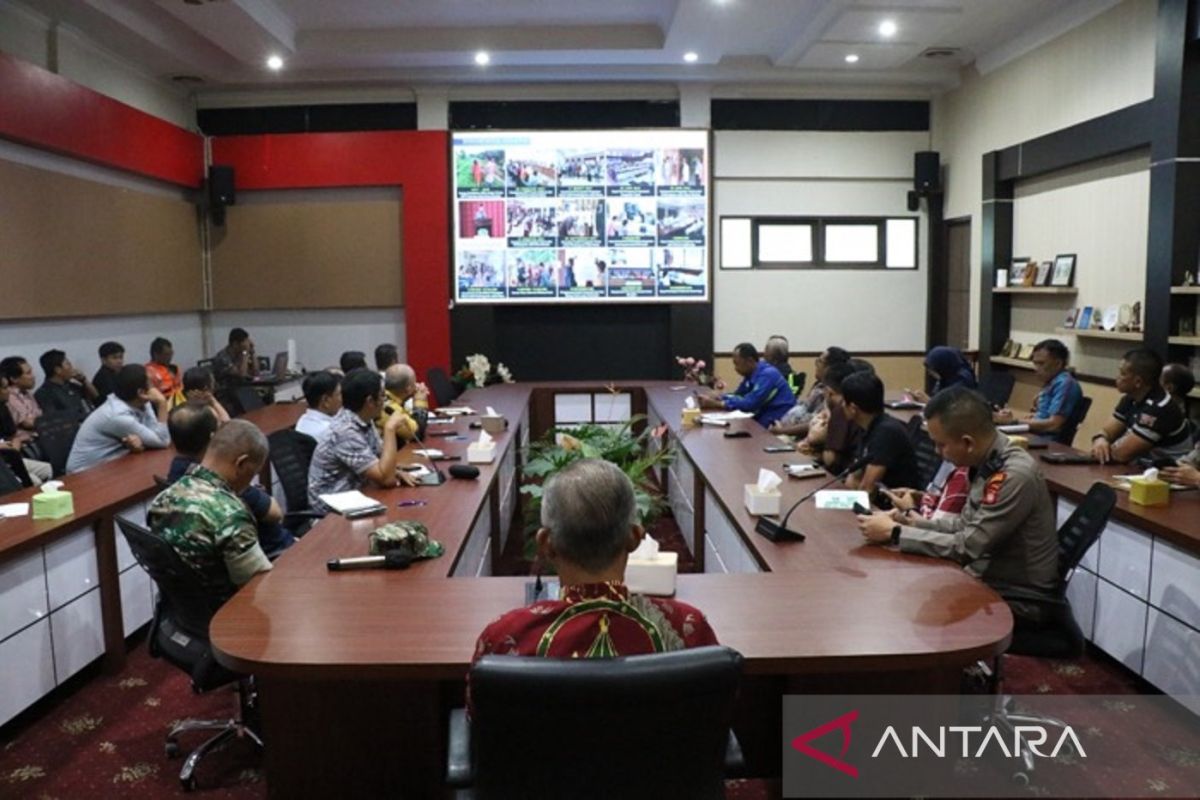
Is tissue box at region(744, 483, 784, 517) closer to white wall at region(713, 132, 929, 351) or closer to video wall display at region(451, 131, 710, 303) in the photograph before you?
video wall display at region(451, 131, 710, 303)

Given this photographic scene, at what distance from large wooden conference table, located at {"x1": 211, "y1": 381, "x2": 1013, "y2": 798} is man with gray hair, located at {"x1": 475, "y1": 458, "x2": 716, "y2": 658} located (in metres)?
0.45

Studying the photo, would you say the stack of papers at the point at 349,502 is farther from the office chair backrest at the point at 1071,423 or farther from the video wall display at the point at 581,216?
the video wall display at the point at 581,216

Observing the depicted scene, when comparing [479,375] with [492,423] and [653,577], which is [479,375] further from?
[653,577]

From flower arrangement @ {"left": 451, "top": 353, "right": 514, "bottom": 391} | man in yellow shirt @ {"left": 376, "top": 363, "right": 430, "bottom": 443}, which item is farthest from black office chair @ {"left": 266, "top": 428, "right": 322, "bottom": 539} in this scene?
flower arrangement @ {"left": 451, "top": 353, "right": 514, "bottom": 391}

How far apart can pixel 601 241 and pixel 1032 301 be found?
3.82m

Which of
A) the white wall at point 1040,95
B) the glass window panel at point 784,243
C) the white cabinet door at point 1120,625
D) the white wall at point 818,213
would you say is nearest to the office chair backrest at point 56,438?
the white cabinet door at point 1120,625

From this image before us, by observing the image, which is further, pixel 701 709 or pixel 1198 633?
pixel 1198 633

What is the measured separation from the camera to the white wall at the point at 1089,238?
6.20 metres

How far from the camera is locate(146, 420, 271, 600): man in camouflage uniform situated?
2576 mm

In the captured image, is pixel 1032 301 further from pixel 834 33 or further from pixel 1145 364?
pixel 1145 364

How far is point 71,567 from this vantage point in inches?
135

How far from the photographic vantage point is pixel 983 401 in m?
2.78

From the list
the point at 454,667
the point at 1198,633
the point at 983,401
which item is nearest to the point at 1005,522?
the point at 983,401

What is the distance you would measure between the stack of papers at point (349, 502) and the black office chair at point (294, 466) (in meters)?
0.56
